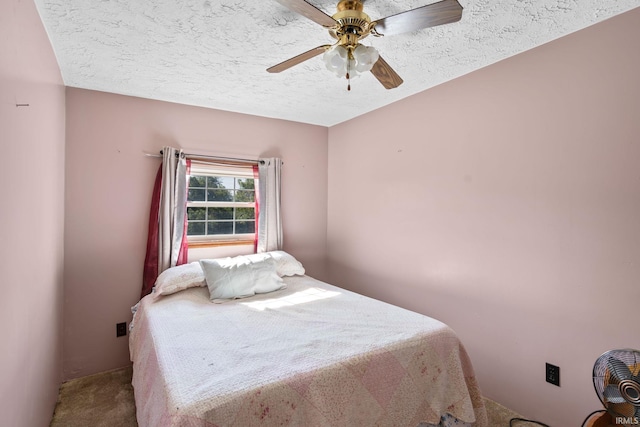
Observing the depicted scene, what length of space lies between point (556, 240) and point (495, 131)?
80 cm

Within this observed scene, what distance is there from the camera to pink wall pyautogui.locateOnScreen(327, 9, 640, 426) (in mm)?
1634

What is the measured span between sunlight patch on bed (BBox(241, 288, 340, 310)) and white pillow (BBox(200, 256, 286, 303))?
17 cm

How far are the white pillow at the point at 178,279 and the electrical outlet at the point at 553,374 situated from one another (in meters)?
2.47

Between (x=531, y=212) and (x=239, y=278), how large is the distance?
84.1 inches

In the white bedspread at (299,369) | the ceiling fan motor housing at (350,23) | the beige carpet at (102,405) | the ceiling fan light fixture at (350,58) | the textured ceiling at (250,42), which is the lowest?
the beige carpet at (102,405)

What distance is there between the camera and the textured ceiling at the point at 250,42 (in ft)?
5.02

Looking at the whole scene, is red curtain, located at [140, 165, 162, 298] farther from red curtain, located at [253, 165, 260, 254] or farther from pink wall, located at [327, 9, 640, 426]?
pink wall, located at [327, 9, 640, 426]

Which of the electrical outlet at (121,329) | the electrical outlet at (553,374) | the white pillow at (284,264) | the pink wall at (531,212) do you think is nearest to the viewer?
the pink wall at (531,212)

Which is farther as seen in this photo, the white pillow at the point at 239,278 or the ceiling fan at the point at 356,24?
the white pillow at the point at 239,278

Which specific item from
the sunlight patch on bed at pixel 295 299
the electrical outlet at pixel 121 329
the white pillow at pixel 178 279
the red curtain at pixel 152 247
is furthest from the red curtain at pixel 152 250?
the sunlight patch on bed at pixel 295 299

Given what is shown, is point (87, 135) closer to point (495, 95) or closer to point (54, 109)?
point (54, 109)

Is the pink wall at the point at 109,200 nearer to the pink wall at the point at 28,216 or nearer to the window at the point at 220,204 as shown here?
the window at the point at 220,204

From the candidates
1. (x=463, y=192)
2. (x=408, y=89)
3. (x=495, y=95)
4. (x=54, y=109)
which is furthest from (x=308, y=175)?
(x=54, y=109)

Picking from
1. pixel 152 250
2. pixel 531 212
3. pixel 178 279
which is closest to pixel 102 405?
pixel 178 279
